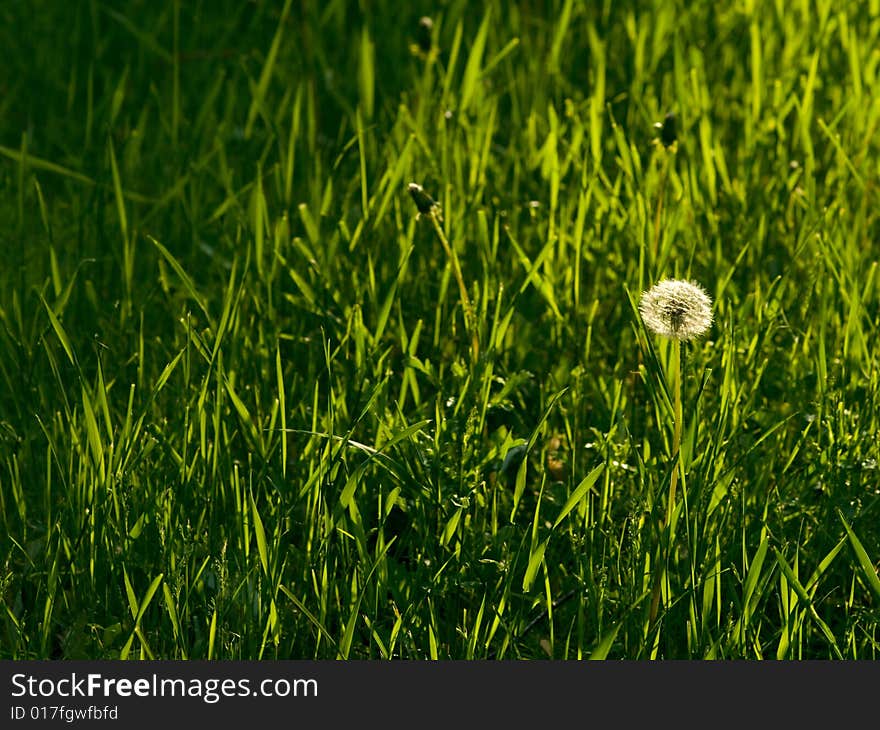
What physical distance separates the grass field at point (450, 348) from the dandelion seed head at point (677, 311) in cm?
6

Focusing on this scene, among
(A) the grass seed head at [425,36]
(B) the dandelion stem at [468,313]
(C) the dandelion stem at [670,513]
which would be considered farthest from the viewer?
(A) the grass seed head at [425,36]

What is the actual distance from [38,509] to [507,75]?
70.9 inches

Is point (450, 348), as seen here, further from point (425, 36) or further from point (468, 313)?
point (425, 36)

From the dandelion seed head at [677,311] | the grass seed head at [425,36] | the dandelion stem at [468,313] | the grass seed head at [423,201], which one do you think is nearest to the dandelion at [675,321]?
the dandelion seed head at [677,311]

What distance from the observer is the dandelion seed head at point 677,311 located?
68.2 inches

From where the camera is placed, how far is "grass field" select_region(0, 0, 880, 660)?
5.89ft

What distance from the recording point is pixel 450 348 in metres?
2.36

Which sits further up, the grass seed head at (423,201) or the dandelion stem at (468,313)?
the grass seed head at (423,201)

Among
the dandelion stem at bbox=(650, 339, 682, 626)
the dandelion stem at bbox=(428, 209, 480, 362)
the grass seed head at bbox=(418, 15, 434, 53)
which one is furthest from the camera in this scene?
the grass seed head at bbox=(418, 15, 434, 53)

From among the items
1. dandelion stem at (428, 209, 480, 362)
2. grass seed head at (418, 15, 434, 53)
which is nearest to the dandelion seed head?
dandelion stem at (428, 209, 480, 362)

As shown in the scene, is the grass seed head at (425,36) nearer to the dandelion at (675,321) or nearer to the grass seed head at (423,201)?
the grass seed head at (423,201)

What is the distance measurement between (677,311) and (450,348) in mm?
700

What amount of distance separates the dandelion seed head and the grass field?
6 cm

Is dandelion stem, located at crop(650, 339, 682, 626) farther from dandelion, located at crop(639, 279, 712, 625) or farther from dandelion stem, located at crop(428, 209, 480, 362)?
dandelion stem, located at crop(428, 209, 480, 362)
